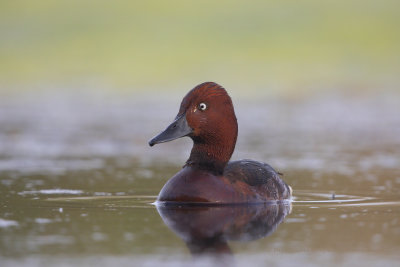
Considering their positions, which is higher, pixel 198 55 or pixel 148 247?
pixel 198 55

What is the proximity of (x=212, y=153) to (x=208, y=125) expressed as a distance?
A: 26cm

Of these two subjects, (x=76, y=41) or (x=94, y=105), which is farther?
(x=76, y=41)

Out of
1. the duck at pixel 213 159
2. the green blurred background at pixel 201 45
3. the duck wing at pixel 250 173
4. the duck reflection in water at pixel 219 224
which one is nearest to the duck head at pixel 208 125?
the duck at pixel 213 159

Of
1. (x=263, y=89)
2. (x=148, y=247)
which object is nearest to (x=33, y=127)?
(x=263, y=89)

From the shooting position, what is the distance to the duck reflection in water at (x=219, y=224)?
602cm

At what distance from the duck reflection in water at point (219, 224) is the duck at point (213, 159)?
132 mm

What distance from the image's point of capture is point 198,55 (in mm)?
27328

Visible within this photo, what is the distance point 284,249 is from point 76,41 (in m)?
24.5

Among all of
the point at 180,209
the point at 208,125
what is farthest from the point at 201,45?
the point at 180,209

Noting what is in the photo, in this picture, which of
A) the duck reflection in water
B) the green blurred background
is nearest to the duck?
the duck reflection in water

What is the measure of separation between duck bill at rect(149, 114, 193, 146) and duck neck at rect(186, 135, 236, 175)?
0.21 m

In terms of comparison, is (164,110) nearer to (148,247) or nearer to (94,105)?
(94,105)

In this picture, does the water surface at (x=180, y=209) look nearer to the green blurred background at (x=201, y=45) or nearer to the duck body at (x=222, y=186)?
the duck body at (x=222, y=186)

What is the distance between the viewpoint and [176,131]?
27.3 feet
